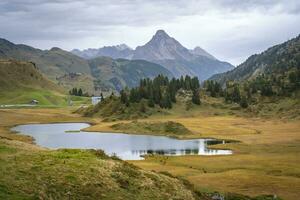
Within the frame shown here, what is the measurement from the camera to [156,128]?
15250 centimetres

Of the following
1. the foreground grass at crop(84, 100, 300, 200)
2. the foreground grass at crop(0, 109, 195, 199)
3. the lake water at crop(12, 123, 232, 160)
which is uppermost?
the foreground grass at crop(0, 109, 195, 199)

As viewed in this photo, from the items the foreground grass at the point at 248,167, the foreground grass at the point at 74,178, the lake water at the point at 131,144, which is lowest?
the lake water at the point at 131,144

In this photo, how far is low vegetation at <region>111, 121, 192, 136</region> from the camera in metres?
144

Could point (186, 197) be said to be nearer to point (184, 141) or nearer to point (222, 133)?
point (184, 141)

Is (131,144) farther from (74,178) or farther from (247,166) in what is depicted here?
(74,178)

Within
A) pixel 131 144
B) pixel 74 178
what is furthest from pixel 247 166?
pixel 131 144

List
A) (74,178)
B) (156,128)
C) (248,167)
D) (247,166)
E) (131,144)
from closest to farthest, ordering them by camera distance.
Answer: (74,178) < (248,167) < (247,166) < (131,144) < (156,128)

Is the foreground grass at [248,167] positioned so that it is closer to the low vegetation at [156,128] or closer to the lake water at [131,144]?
the lake water at [131,144]

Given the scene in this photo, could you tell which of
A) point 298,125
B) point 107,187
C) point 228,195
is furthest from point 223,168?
point 298,125

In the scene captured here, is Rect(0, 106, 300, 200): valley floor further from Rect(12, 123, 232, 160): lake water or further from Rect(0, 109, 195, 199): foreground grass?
Rect(12, 123, 232, 160): lake water

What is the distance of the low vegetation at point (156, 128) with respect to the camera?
144375 mm

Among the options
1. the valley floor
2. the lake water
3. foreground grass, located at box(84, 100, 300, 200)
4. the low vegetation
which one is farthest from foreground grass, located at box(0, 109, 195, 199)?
the low vegetation

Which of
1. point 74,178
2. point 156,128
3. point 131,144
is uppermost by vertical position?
point 74,178

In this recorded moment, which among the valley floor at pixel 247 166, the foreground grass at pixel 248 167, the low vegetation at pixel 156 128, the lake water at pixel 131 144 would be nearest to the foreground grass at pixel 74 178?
the valley floor at pixel 247 166
